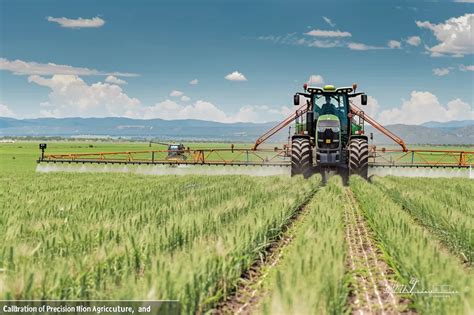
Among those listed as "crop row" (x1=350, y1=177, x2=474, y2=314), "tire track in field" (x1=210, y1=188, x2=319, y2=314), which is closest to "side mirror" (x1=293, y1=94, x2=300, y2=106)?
"tire track in field" (x1=210, y1=188, x2=319, y2=314)

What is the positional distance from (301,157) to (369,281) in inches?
461

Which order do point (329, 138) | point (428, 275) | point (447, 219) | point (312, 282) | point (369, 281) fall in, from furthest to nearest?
1. point (329, 138)
2. point (447, 219)
3. point (369, 281)
4. point (428, 275)
5. point (312, 282)

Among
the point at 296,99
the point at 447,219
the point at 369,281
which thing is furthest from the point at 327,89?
the point at 369,281

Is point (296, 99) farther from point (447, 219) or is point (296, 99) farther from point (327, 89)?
point (447, 219)

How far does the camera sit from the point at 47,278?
340cm

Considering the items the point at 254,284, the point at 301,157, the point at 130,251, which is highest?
the point at 301,157

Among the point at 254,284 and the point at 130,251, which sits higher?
the point at 130,251

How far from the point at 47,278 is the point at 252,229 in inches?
106

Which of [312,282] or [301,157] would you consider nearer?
[312,282]

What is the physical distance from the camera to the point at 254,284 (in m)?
4.60

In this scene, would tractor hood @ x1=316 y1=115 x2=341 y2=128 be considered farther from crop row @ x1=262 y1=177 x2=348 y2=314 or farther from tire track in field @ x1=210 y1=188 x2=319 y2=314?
crop row @ x1=262 y1=177 x2=348 y2=314

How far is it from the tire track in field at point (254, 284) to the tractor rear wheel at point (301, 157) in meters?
9.48

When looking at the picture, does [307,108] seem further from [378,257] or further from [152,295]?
[152,295]

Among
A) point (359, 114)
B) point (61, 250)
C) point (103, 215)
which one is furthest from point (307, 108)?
point (61, 250)
